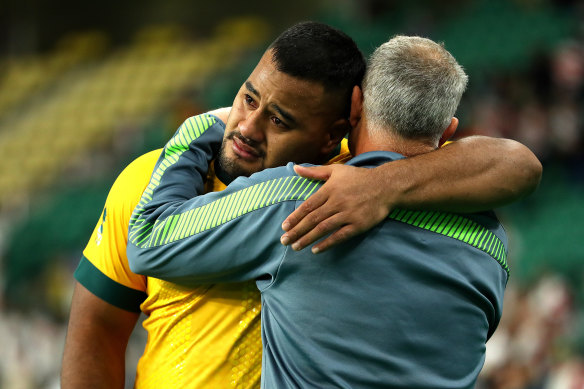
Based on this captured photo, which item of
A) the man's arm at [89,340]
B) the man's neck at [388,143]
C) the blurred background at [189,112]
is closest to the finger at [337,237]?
the man's neck at [388,143]

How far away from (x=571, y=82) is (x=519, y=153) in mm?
5163

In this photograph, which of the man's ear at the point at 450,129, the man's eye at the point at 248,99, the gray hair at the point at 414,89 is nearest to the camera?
the gray hair at the point at 414,89

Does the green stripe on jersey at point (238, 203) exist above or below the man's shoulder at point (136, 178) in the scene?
above

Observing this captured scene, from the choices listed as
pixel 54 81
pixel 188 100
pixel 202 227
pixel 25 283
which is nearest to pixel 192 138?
pixel 202 227

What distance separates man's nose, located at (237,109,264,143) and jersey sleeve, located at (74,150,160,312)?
30 centimetres

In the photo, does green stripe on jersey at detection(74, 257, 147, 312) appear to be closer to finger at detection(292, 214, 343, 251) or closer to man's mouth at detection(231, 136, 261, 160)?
man's mouth at detection(231, 136, 261, 160)

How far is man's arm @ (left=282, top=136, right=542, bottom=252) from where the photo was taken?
163cm

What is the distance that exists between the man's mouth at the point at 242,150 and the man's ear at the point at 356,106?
9.9 inches

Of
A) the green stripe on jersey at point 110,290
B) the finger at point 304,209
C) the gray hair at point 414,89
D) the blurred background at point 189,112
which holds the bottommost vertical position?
the blurred background at point 189,112

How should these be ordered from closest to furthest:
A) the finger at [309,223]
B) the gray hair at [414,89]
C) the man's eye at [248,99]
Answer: the finger at [309,223]
the gray hair at [414,89]
the man's eye at [248,99]

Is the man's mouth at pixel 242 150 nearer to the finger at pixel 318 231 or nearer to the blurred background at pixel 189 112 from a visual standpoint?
the finger at pixel 318 231

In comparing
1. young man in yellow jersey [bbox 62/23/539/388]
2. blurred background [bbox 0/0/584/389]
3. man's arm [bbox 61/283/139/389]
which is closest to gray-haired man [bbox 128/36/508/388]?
young man in yellow jersey [bbox 62/23/539/388]

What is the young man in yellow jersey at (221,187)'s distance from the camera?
1872 mm

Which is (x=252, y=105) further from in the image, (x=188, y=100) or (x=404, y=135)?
(x=188, y=100)
